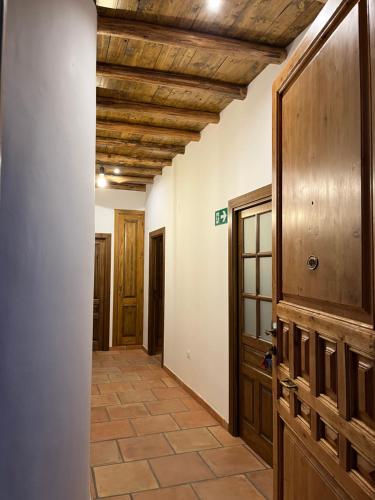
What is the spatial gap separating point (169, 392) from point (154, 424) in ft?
3.11

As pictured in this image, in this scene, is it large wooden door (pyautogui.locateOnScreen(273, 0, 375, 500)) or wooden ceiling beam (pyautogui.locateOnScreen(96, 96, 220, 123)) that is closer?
large wooden door (pyautogui.locateOnScreen(273, 0, 375, 500))

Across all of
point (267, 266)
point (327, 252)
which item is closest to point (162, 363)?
point (267, 266)

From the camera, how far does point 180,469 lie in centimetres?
267

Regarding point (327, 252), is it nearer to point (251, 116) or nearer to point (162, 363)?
point (251, 116)

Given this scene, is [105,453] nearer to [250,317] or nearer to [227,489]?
[227,489]

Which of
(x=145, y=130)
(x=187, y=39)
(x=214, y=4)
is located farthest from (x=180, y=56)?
(x=145, y=130)

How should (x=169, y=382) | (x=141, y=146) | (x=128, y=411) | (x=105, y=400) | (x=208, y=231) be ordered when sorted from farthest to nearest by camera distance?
(x=169, y=382), (x=141, y=146), (x=105, y=400), (x=208, y=231), (x=128, y=411)

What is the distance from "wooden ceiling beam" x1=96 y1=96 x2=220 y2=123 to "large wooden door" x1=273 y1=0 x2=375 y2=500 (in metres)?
1.82

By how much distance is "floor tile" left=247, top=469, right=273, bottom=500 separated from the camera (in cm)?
239

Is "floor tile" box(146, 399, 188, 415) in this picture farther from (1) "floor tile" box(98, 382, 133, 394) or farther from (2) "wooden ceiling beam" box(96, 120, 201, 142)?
(2) "wooden ceiling beam" box(96, 120, 201, 142)

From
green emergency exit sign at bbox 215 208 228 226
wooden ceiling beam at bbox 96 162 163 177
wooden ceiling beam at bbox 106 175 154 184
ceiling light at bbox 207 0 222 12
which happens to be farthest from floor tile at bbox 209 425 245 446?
wooden ceiling beam at bbox 106 175 154 184

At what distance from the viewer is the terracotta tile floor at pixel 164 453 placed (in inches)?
95.1

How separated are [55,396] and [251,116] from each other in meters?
2.56

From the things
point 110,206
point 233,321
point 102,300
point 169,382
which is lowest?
point 169,382
